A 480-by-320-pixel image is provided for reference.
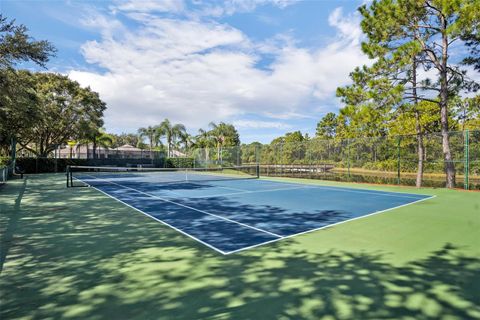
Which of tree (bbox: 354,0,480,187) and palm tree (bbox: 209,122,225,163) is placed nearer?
tree (bbox: 354,0,480,187)

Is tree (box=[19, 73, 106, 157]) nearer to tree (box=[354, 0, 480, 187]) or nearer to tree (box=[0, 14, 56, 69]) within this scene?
tree (box=[0, 14, 56, 69])

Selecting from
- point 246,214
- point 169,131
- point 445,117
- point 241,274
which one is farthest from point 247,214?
point 169,131

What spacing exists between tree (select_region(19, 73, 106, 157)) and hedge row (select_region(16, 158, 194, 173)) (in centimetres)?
249

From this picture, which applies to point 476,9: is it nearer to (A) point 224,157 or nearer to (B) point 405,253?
(B) point 405,253

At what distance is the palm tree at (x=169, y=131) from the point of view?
45.7 m

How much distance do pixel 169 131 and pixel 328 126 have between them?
29803 mm

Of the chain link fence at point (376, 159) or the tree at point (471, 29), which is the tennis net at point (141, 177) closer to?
the chain link fence at point (376, 159)

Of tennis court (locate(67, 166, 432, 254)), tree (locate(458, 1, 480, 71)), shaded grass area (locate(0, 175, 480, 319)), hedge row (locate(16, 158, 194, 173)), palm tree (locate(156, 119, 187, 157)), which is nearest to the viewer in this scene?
shaded grass area (locate(0, 175, 480, 319))

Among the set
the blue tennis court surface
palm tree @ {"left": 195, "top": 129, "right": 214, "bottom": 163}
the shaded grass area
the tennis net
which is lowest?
the shaded grass area

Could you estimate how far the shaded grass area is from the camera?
9.55 ft

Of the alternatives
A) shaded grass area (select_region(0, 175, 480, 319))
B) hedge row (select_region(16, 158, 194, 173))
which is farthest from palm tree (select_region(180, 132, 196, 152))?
shaded grass area (select_region(0, 175, 480, 319))

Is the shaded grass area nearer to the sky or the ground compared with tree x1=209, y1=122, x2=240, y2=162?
nearer to the ground

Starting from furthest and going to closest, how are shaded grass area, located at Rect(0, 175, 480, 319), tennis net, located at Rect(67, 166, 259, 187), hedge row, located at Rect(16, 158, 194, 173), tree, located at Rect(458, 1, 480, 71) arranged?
1. hedge row, located at Rect(16, 158, 194, 173)
2. tennis net, located at Rect(67, 166, 259, 187)
3. tree, located at Rect(458, 1, 480, 71)
4. shaded grass area, located at Rect(0, 175, 480, 319)

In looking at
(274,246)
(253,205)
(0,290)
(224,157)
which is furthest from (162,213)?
(224,157)
